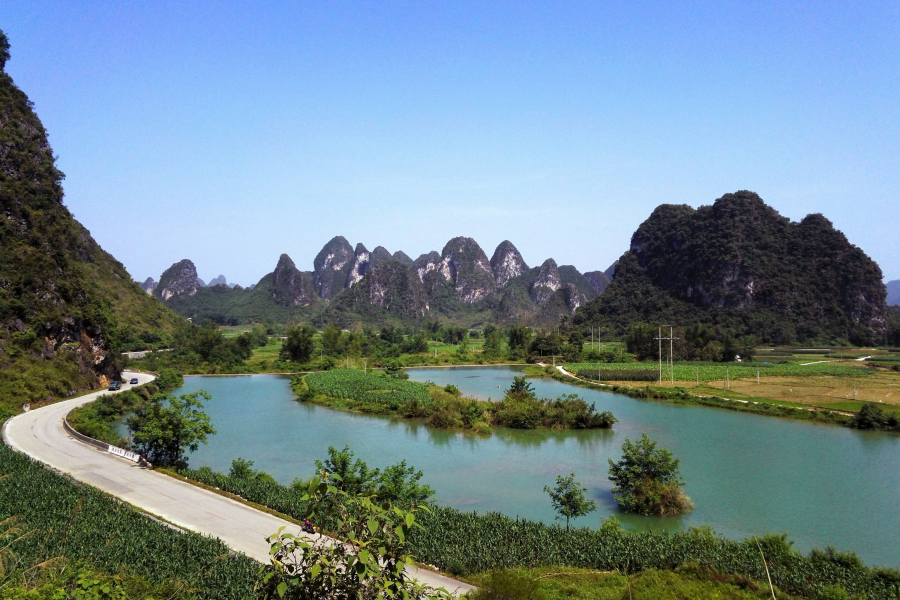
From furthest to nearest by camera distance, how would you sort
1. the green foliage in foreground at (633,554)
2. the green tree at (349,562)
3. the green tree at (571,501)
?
1. the green tree at (571,501)
2. the green foliage in foreground at (633,554)
3. the green tree at (349,562)

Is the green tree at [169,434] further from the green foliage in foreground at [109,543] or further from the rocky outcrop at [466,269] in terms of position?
the rocky outcrop at [466,269]

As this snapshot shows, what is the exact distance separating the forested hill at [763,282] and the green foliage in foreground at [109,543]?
6926 cm

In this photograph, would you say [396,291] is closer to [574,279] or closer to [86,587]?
[574,279]

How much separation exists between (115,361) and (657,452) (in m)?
34.8

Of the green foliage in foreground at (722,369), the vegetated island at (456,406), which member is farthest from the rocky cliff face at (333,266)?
the vegetated island at (456,406)

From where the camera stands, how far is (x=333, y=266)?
154m

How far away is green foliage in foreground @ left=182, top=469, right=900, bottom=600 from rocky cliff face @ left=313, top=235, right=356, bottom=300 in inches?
5379

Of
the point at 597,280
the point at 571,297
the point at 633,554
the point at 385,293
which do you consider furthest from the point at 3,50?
the point at 597,280

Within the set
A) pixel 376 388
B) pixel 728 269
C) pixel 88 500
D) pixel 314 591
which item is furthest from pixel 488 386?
pixel 728 269

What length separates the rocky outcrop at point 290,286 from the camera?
397ft

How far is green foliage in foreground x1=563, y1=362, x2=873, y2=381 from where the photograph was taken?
46.5m

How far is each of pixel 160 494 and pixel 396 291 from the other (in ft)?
316

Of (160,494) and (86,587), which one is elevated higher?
(86,587)

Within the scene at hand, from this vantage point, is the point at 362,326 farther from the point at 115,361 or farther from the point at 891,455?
the point at 891,455
